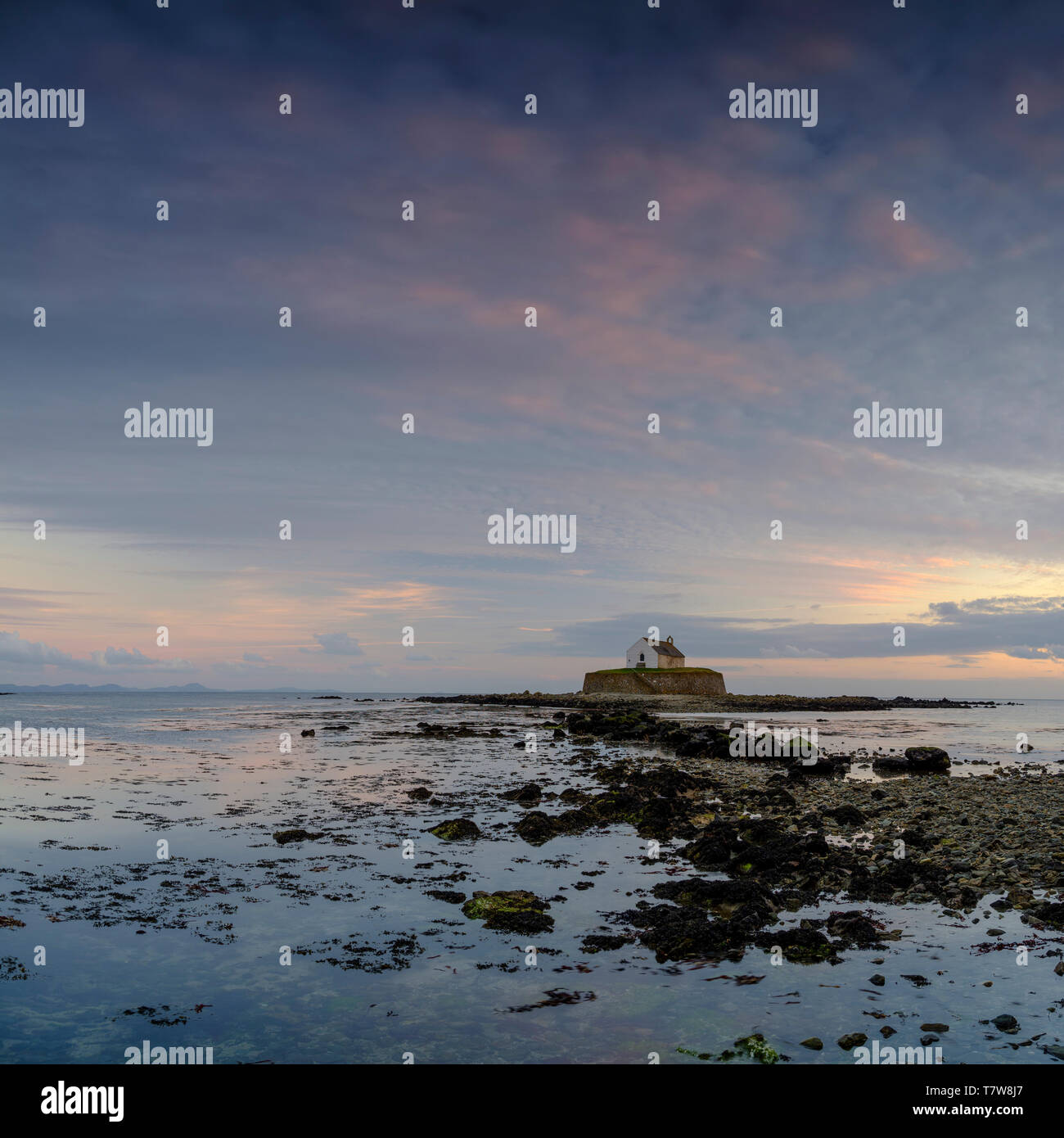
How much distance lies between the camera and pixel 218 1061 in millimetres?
7832

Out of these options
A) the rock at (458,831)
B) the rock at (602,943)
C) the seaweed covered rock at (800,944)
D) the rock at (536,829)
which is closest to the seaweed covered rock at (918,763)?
the rock at (536,829)

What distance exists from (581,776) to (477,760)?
7.80m

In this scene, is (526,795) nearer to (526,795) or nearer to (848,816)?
(526,795)

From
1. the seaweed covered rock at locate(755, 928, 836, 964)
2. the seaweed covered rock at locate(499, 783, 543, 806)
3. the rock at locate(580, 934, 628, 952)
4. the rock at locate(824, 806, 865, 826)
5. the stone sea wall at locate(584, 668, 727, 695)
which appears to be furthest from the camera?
the stone sea wall at locate(584, 668, 727, 695)

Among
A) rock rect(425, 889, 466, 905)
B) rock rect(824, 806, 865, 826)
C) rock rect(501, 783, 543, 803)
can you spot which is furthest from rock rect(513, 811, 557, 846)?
rock rect(824, 806, 865, 826)

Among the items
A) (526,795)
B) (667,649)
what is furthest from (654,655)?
(526,795)

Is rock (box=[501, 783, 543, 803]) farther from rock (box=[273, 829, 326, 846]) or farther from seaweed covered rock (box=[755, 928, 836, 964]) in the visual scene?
seaweed covered rock (box=[755, 928, 836, 964])

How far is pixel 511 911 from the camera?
12156 mm

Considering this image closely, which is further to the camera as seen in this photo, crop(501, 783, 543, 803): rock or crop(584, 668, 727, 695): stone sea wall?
crop(584, 668, 727, 695): stone sea wall

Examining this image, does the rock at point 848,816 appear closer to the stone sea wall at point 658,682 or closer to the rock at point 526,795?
the rock at point 526,795

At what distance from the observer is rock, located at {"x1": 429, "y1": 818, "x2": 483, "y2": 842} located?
713 inches

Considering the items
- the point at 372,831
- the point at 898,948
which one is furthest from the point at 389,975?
the point at 372,831

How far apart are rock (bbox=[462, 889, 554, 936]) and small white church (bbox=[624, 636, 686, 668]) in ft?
366

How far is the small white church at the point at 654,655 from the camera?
402 feet
